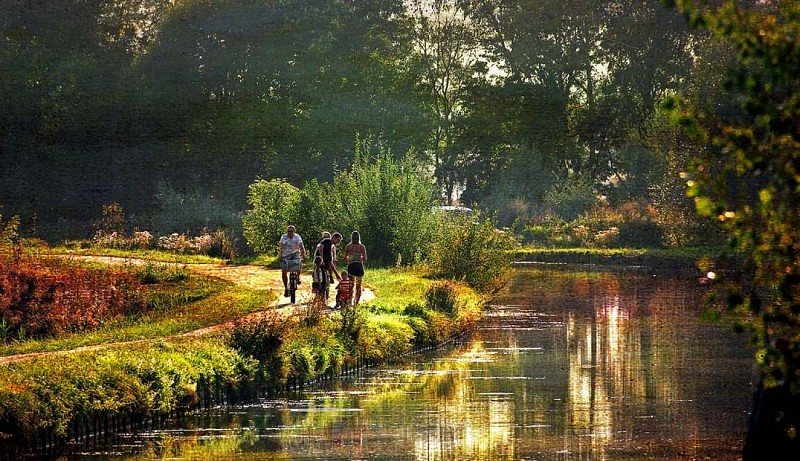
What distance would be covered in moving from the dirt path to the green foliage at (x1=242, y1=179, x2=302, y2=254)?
386 cm

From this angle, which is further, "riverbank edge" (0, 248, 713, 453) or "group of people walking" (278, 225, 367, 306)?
"group of people walking" (278, 225, 367, 306)

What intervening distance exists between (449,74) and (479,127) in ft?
19.9

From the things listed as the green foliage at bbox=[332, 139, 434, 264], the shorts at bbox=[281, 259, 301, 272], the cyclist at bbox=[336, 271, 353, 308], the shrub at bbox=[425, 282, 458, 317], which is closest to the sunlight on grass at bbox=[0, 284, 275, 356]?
the shorts at bbox=[281, 259, 301, 272]

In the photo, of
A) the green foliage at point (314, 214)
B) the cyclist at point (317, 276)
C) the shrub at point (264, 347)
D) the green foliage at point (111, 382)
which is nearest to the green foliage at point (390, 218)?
the green foliage at point (314, 214)

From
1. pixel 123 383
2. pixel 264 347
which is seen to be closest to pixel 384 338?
pixel 264 347

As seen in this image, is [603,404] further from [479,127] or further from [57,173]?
[479,127]

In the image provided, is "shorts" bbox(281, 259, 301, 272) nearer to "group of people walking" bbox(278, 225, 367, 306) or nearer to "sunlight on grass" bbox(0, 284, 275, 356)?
"group of people walking" bbox(278, 225, 367, 306)

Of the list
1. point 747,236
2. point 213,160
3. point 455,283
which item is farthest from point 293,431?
point 213,160

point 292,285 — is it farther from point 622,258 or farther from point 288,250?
point 622,258

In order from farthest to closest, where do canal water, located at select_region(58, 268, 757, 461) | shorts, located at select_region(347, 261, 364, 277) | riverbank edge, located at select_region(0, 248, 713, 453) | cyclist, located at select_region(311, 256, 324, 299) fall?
shorts, located at select_region(347, 261, 364, 277) → cyclist, located at select_region(311, 256, 324, 299) → canal water, located at select_region(58, 268, 757, 461) → riverbank edge, located at select_region(0, 248, 713, 453)

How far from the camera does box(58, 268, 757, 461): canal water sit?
52.1ft

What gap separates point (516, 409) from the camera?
1920 centimetres

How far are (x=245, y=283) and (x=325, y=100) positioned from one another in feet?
136

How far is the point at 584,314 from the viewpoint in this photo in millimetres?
35188
